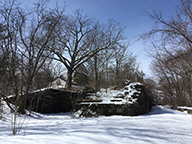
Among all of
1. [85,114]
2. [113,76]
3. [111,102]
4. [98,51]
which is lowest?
[85,114]

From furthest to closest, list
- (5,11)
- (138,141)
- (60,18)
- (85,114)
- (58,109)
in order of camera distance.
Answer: (58,109) < (60,18) < (85,114) < (5,11) < (138,141)

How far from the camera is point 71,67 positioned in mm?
17078

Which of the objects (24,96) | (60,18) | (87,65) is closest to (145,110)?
(24,96)

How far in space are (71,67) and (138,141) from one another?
14864 millimetres

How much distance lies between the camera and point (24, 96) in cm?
794

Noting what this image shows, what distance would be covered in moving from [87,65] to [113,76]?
3.86m

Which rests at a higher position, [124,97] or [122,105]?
[124,97]

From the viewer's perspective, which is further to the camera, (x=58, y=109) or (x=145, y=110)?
(x=58, y=109)

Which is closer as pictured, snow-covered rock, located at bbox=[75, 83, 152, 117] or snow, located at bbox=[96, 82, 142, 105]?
snow-covered rock, located at bbox=[75, 83, 152, 117]

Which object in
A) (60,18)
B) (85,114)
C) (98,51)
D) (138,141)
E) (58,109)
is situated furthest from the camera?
(98,51)

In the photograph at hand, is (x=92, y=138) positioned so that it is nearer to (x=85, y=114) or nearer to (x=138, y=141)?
(x=138, y=141)

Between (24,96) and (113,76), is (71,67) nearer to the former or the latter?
(113,76)

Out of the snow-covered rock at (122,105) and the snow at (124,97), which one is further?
the snow at (124,97)

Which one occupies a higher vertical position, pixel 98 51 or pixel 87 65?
pixel 98 51
